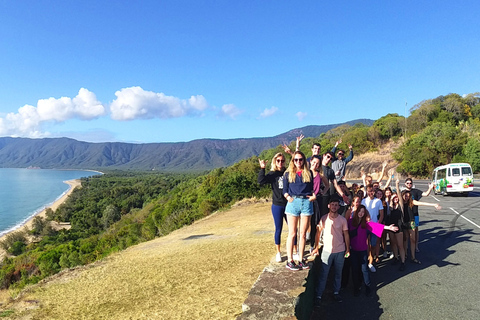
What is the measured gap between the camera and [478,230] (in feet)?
32.7

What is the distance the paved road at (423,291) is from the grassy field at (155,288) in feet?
4.92

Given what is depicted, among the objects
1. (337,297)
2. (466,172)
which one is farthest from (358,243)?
(466,172)

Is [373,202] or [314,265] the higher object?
[373,202]

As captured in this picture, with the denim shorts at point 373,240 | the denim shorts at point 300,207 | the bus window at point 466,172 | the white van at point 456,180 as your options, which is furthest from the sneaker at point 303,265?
the bus window at point 466,172

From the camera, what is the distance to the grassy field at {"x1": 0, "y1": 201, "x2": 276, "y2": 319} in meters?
5.17

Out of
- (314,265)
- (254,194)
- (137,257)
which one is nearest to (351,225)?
(314,265)

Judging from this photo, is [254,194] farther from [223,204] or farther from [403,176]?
[403,176]

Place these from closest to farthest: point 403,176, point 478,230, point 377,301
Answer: point 377,301 → point 478,230 → point 403,176

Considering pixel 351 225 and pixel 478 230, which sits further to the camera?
pixel 478 230

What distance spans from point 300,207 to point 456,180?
733 inches

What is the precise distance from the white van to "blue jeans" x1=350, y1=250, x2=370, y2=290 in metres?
16.6

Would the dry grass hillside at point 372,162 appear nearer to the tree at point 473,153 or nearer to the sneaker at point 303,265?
the tree at point 473,153

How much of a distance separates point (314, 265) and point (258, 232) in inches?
223

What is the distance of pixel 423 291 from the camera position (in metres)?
5.44
